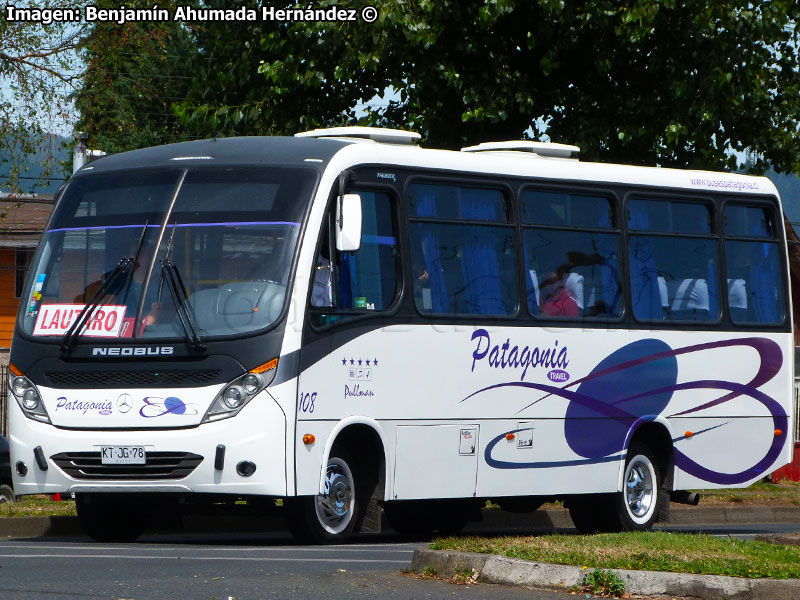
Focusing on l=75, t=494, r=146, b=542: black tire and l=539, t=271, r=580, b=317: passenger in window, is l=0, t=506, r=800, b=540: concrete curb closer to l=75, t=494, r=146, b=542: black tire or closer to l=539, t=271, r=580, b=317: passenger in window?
l=75, t=494, r=146, b=542: black tire

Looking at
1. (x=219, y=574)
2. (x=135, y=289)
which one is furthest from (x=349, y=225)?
(x=219, y=574)

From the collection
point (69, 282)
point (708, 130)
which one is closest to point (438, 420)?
point (69, 282)

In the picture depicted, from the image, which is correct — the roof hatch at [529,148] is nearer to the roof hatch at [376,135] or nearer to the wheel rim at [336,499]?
the roof hatch at [376,135]

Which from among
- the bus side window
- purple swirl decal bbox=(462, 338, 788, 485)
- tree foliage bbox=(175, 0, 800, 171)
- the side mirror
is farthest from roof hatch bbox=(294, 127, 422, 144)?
tree foliage bbox=(175, 0, 800, 171)

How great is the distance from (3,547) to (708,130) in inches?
525

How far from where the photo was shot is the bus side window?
1187 cm

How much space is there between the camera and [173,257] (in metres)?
11.9

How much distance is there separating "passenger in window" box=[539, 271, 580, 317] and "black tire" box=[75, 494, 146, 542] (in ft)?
12.8

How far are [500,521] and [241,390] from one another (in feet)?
23.1

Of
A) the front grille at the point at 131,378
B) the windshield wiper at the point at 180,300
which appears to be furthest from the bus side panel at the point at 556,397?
the windshield wiper at the point at 180,300

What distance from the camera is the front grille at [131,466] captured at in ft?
37.4

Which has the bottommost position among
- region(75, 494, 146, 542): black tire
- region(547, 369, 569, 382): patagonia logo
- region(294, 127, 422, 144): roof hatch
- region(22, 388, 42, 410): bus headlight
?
region(75, 494, 146, 542): black tire

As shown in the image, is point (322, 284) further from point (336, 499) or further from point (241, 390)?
point (336, 499)

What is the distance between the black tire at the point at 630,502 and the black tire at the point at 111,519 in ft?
13.3
